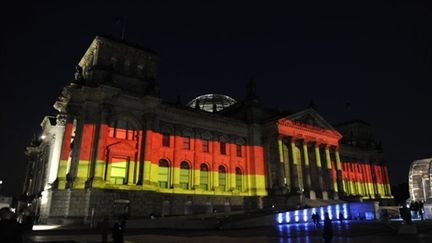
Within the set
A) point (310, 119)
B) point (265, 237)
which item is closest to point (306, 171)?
point (310, 119)

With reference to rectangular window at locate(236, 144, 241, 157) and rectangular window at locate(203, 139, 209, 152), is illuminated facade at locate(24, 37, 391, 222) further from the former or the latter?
rectangular window at locate(236, 144, 241, 157)

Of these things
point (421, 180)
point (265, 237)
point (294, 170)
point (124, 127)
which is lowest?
point (265, 237)

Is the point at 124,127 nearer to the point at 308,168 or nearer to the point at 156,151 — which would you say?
the point at 156,151

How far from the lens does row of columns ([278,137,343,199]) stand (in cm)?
5314

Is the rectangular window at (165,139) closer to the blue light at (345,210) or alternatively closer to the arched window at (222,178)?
the arched window at (222,178)

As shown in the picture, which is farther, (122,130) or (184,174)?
(184,174)

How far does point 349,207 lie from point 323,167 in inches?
611

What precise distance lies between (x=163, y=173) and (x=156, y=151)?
371 centimetres

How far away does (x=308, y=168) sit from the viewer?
5578 centimetres

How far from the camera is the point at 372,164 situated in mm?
78000

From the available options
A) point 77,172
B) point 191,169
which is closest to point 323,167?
point 191,169

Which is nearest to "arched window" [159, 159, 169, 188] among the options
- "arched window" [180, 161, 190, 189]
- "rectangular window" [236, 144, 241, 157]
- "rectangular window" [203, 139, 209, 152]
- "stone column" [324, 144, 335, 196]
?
"arched window" [180, 161, 190, 189]

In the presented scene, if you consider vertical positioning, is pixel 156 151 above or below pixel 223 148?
below

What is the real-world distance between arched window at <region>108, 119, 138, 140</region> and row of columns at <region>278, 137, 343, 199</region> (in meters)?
25.3
